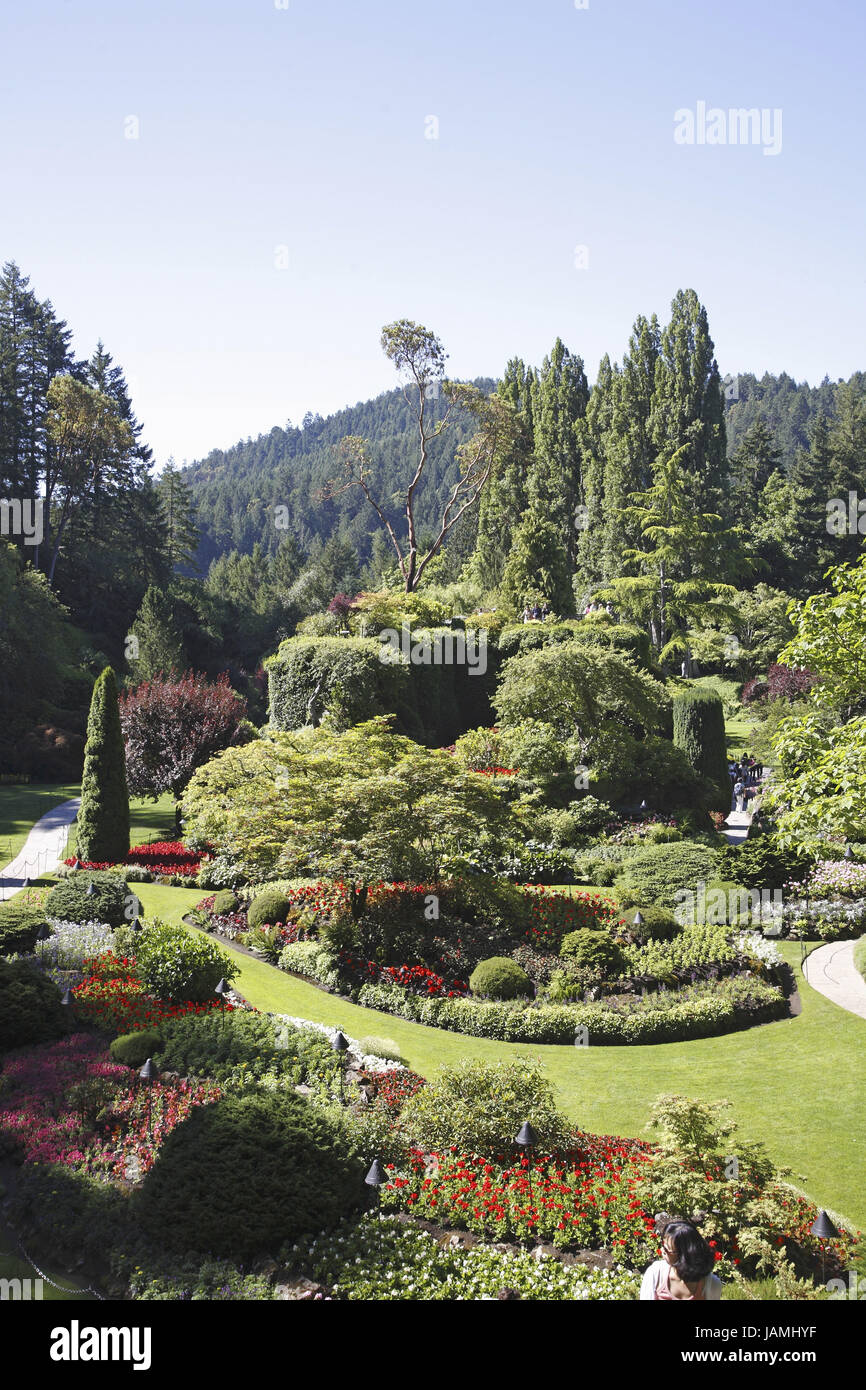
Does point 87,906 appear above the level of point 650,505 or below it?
Result: below

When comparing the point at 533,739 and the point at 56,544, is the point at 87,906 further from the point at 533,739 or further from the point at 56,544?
the point at 56,544

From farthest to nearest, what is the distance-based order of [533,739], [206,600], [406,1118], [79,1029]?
1. [206,600]
2. [533,739]
3. [79,1029]
4. [406,1118]

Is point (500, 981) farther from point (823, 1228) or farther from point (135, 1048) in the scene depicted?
point (823, 1228)

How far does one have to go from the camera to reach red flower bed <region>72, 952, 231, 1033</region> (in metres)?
11.6

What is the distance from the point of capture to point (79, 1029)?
1157 centimetres

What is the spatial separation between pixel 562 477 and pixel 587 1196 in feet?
168

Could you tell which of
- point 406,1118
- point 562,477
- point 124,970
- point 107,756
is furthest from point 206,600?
point 406,1118

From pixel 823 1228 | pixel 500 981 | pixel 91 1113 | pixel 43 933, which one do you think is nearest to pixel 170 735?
pixel 43 933

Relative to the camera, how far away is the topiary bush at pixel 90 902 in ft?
52.2

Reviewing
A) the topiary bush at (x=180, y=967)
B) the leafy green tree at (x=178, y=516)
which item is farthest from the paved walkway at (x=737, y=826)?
the leafy green tree at (x=178, y=516)

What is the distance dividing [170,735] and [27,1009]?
12.7 m

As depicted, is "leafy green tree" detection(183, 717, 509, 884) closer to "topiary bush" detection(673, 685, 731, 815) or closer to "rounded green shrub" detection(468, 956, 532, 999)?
"rounded green shrub" detection(468, 956, 532, 999)

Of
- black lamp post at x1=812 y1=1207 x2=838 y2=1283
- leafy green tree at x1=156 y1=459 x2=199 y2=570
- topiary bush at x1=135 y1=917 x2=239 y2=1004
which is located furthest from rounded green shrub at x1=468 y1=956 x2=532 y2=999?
leafy green tree at x1=156 y1=459 x2=199 y2=570

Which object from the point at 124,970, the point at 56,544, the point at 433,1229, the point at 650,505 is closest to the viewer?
the point at 433,1229
